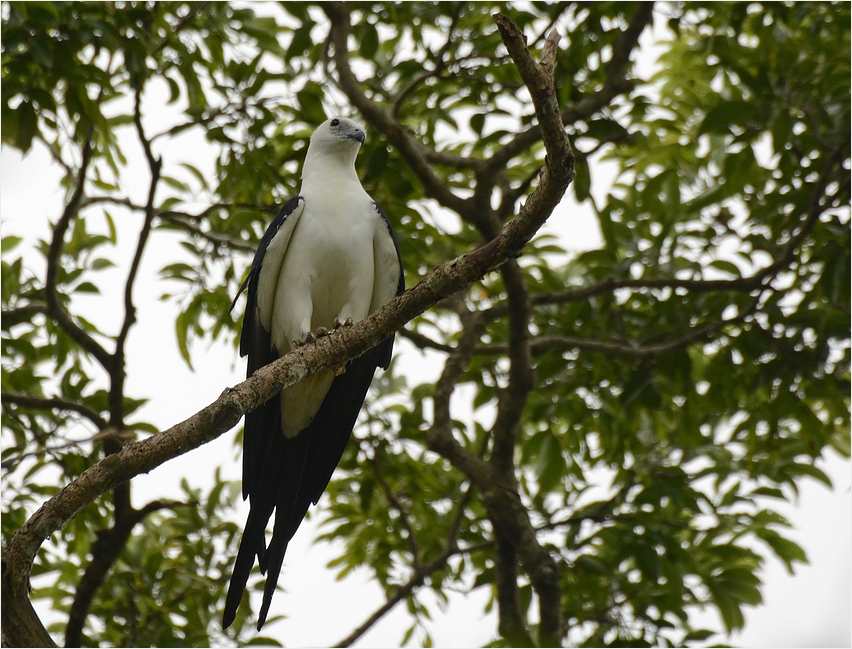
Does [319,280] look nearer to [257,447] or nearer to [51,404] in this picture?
[257,447]

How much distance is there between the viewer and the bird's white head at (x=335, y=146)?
204 inches

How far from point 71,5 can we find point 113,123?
4.02ft

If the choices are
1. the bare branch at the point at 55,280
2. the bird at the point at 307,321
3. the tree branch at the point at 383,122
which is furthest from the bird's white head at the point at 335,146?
the bare branch at the point at 55,280

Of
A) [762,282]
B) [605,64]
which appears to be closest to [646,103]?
[605,64]

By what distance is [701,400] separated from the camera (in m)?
5.72

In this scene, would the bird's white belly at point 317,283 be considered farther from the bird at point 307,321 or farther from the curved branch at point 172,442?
the curved branch at point 172,442

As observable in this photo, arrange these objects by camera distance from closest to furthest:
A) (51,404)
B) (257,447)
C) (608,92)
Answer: (257,447)
(51,404)
(608,92)

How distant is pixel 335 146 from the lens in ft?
17.2

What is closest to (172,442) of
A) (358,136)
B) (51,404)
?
(51,404)

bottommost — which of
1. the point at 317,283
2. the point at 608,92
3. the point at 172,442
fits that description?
the point at 172,442

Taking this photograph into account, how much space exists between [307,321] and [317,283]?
8.3 inches

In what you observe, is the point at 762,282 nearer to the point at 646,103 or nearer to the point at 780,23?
the point at 646,103

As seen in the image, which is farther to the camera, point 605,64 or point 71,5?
point 605,64

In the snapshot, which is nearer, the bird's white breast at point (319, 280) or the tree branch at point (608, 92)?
the bird's white breast at point (319, 280)
